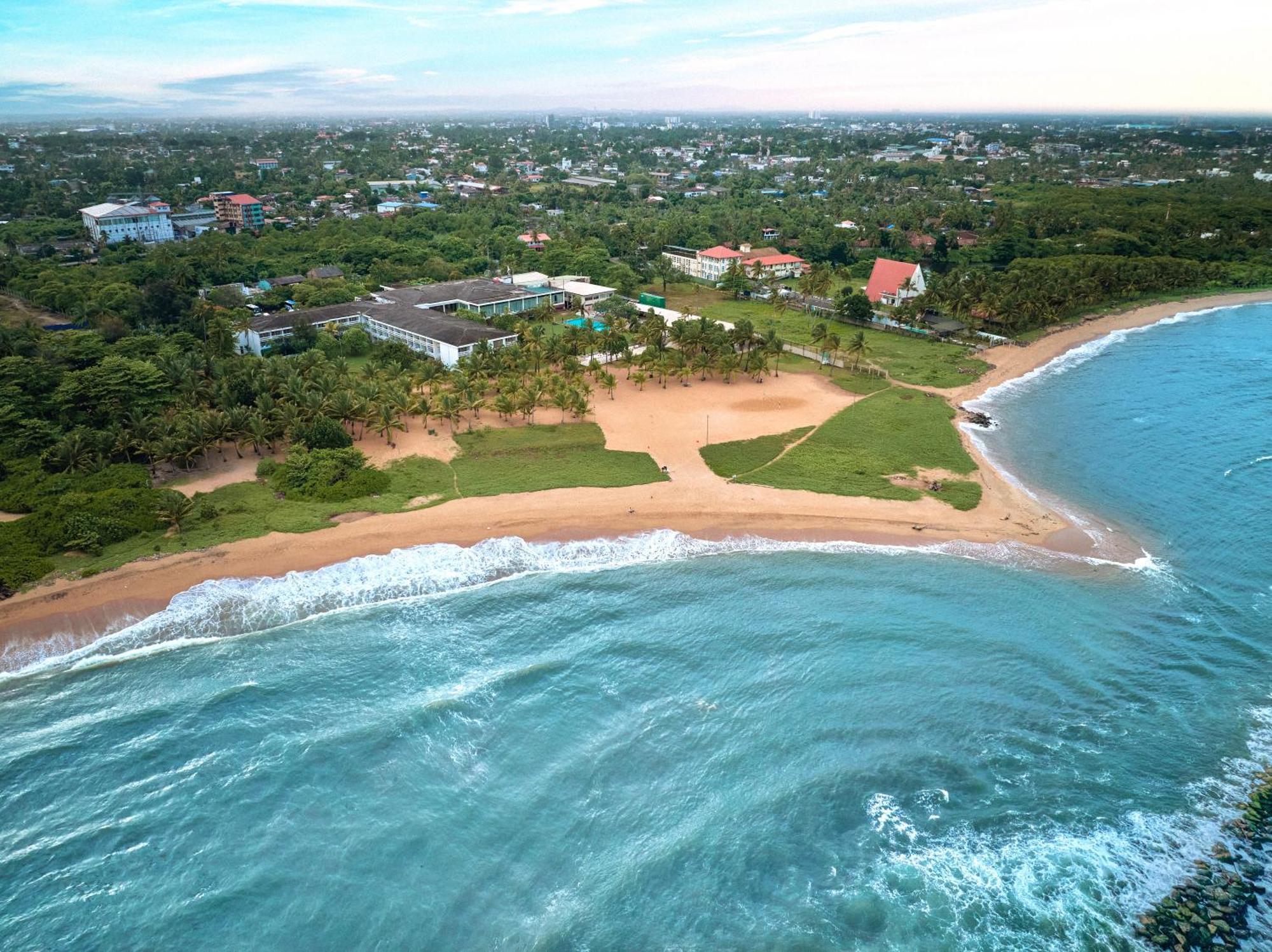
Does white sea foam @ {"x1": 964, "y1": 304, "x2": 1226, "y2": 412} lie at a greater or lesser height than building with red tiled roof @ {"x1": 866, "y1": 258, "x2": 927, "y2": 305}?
lesser

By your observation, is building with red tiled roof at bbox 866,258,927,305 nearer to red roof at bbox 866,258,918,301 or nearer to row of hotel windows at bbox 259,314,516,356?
red roof at bbox 866,258,918,301

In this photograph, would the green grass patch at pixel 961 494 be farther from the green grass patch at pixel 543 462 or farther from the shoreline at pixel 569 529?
the green grass patch at pixel 543 462

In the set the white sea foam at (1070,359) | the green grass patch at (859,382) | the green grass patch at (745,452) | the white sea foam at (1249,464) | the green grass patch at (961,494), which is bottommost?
the white sea foam at (1070,359)

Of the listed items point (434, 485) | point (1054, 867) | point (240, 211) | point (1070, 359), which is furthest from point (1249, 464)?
point (240, 211)

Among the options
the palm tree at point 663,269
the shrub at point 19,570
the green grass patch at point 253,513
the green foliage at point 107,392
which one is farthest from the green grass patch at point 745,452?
the palm tree at point 663,269

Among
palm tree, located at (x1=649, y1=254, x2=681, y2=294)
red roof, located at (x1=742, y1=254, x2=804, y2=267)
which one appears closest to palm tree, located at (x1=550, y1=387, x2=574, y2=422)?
palm tree, located at (x1=649, y1=254, x2=681, y2=294)

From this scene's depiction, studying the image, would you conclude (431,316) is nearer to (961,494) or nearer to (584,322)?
(584,322)
